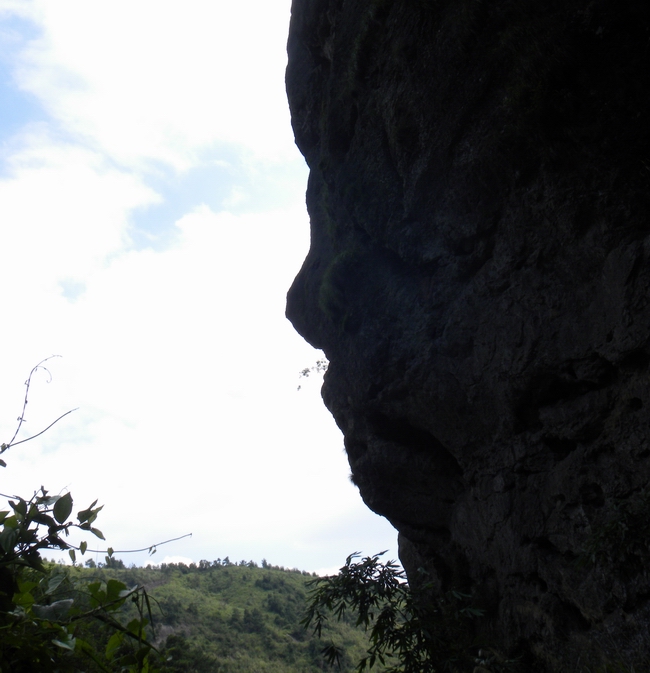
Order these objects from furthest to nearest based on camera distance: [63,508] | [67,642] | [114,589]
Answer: [63,508], [114,589], [67,642]

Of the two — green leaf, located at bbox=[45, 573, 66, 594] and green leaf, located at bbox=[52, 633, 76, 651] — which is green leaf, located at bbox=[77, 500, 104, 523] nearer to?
green leaf, located at bbox=[45, 573, 66, 594]

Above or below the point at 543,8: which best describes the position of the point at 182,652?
below

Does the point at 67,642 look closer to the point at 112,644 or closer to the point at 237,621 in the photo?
the point at 112,644

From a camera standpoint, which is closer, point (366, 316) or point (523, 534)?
point (523, 534)

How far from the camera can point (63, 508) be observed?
4.18ft

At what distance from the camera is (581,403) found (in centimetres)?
643

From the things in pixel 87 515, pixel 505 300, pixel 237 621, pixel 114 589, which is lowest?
pixel 114 589

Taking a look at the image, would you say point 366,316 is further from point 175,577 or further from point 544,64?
point 175,577

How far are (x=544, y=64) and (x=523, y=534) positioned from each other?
6.12m

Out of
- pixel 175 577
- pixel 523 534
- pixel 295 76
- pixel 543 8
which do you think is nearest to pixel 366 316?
pixel 523 534

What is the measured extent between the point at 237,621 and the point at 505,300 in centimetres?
3769

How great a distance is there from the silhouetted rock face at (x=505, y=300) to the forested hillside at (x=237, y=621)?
15703mm

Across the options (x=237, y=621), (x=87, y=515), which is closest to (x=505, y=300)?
(x=87, y=515)

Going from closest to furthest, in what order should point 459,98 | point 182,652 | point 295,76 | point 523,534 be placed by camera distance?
point 523,534 < point 459,98 < point 295,76 < point 182,652
